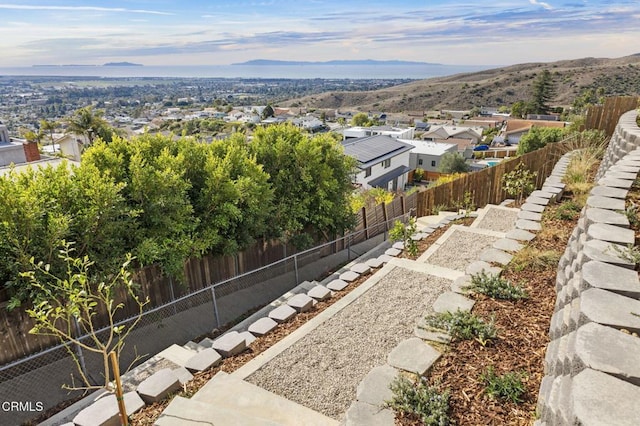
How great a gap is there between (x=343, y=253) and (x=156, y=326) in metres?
6.14

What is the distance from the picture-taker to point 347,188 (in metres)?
12.0

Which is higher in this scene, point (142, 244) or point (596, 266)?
point (596, 266)

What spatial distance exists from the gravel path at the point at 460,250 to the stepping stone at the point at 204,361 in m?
4.73

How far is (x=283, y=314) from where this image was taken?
6.13 m

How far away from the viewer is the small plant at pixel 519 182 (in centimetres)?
1215

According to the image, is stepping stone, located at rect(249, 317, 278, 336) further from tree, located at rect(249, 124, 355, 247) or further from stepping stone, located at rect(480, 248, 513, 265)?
tree, located at rect(249, 124, 355, 247)

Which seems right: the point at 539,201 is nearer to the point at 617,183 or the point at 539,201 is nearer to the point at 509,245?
the point at 617,183

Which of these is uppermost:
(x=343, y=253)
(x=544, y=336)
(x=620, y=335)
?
(x=620, y=335)

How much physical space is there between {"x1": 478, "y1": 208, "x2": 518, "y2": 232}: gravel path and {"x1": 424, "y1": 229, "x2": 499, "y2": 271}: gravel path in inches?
40.5

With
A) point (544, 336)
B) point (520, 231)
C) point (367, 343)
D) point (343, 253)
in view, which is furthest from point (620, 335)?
point (343, 253)

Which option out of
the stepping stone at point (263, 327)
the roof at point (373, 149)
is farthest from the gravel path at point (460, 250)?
the roof at point (373, 149)

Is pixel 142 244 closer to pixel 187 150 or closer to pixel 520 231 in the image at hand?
pixel 187 150

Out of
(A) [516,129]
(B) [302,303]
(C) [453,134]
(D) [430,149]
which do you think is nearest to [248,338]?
(B) [302,303]

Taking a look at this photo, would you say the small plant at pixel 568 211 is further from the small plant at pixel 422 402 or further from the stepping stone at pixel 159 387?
the stepping stone at pixel 159 387
